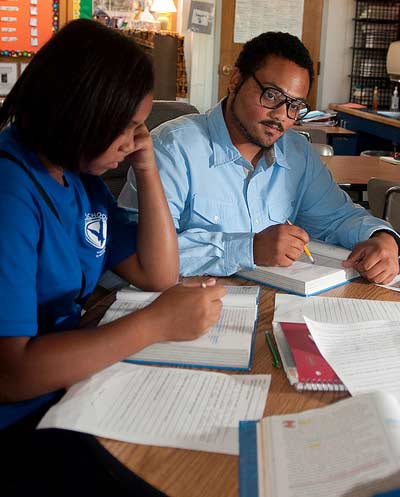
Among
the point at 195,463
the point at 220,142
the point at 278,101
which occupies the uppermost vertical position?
the point at 278,101

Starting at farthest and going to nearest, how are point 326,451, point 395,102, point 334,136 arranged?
point 395,102 → point 334,136 → point 326,451

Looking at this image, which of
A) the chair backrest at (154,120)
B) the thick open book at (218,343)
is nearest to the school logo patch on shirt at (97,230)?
the thick open book at (218,343)

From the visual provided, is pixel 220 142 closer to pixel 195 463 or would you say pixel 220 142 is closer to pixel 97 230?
pixel 97 230

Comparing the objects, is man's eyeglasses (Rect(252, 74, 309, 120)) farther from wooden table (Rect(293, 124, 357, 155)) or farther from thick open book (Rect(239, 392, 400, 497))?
wooden table (Rect(293, 124, 357, 155))

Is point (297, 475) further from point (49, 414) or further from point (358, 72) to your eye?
point (358, 72)

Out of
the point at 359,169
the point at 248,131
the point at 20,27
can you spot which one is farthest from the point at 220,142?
the point at 20,27

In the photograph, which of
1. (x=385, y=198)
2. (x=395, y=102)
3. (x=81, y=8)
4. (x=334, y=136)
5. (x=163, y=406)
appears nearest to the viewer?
(x=163, y=406)

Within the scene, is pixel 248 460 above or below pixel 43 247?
below

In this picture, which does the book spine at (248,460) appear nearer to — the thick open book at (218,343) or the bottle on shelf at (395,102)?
the thick open book at (218,343)

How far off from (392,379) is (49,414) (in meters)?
0.47

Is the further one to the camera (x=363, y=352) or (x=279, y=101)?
(x=279, y=101)

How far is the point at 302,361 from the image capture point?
915mm

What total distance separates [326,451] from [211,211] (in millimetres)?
942

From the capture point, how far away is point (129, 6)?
627cm
